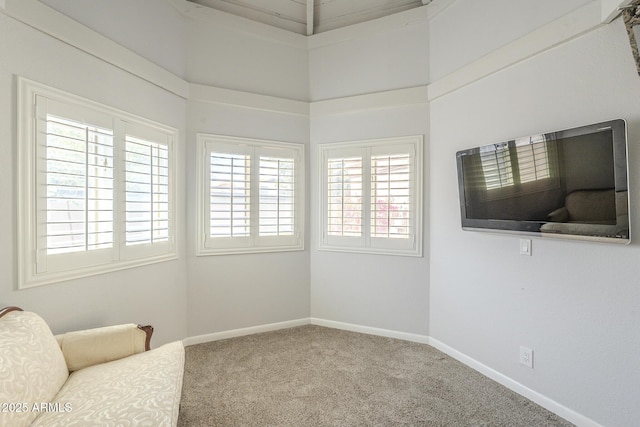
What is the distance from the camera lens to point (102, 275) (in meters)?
2.38

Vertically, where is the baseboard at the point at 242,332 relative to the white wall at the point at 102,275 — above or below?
below

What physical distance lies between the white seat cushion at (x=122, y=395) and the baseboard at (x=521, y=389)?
232 centimetres

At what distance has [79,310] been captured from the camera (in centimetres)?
223

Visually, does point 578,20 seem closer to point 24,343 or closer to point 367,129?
point 367,129

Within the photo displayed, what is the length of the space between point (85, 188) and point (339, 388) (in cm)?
233

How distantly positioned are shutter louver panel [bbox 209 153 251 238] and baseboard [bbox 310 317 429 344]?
136 centimetres

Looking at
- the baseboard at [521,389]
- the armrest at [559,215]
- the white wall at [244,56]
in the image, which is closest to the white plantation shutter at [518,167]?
the armrest at [559,215]

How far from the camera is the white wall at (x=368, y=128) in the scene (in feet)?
10.8

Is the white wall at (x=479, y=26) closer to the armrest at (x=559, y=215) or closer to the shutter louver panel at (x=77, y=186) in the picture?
the armrest at (x=559, y=215)

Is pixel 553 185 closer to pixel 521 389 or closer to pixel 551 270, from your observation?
pixel 551 270

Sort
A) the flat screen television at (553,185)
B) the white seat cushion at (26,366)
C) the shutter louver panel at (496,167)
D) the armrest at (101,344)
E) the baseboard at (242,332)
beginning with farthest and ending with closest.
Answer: the baseboard at (242,332) → the shutter louver panel at (496,167) → the armrest at (101,344) → the flat screen television at (553,185) → the white seat cushion at (26,366)

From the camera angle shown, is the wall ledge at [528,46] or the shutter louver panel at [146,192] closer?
the wall ledge at [528,46]

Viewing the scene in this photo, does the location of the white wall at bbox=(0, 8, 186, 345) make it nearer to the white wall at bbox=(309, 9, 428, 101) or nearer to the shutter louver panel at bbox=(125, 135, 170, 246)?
the shutter louver panel at bbox=(125, 135, 170, 246)

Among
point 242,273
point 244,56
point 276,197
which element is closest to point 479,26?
point 244,56
